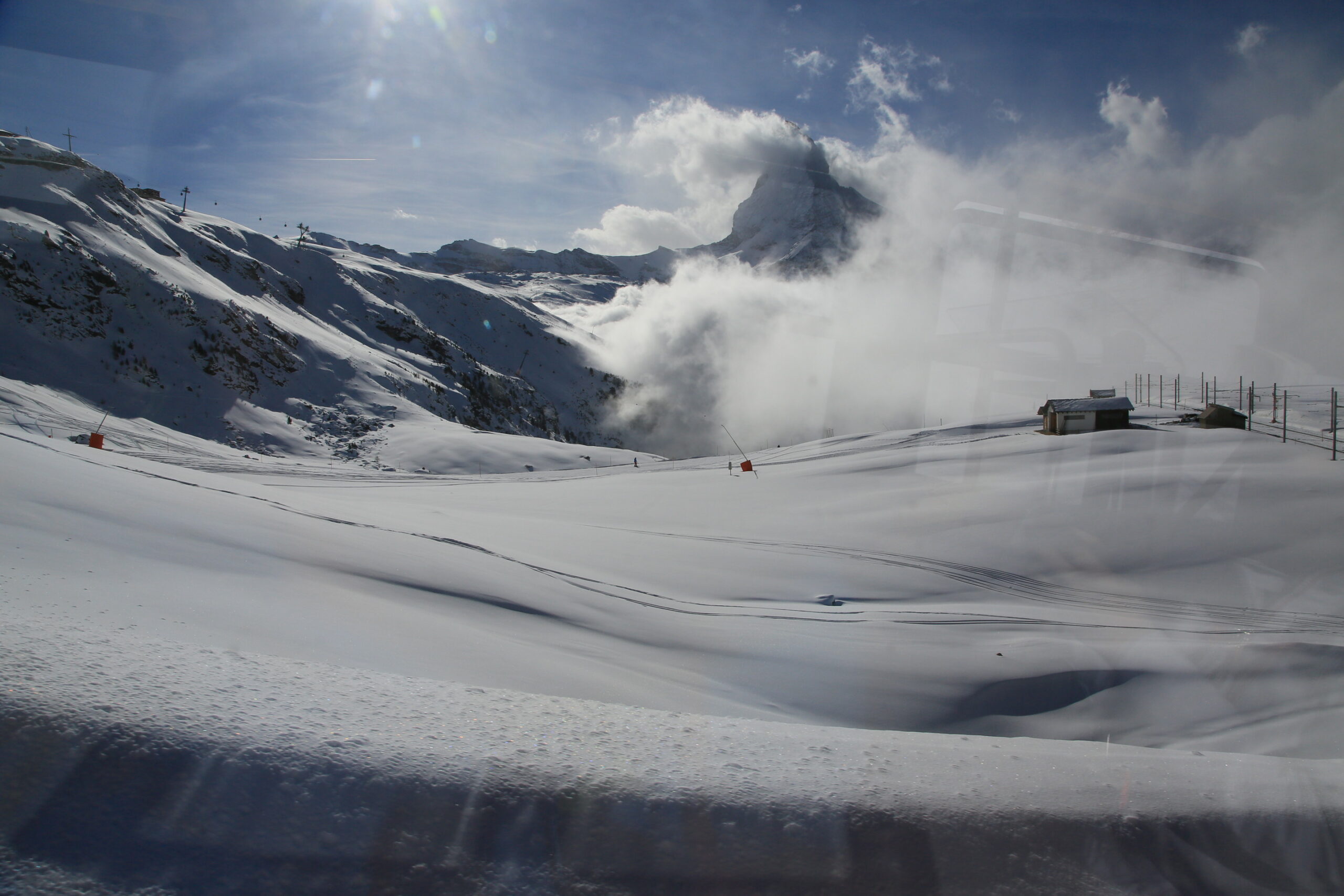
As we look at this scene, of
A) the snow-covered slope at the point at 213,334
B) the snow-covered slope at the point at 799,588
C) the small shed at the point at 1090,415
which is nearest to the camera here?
the snow-covered slope at the point at 799,588

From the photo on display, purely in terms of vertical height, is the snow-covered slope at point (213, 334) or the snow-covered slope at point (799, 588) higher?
the snow-covered slope at point (213, 334)

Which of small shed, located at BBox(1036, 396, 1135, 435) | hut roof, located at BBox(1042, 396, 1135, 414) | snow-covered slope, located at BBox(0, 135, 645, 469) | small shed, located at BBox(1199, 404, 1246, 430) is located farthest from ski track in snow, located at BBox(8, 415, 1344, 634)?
snow-covered slope, located at BBox(0, 135, 645, 469)

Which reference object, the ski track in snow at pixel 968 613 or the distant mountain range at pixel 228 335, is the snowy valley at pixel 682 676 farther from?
the distant mountain range at pixel 228 335

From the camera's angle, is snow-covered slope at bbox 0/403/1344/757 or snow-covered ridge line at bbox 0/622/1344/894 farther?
snow-covered slope at bbox 0/403/1344/757

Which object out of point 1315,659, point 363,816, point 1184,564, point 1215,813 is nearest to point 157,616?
point 363,816

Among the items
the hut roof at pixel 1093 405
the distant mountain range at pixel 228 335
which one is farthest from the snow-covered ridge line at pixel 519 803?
the distant mountain range at pixel 228 335

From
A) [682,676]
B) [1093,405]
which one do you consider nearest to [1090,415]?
[1093,405]

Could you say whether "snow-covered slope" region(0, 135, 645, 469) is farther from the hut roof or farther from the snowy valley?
the hut roof

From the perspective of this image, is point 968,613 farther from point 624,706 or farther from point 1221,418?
point 1221,418

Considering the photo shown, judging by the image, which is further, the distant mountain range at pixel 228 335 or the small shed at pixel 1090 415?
the distant mountain range at pixel 228 335
